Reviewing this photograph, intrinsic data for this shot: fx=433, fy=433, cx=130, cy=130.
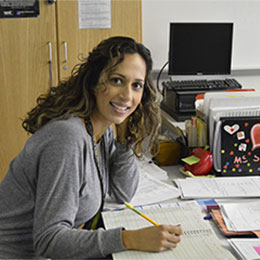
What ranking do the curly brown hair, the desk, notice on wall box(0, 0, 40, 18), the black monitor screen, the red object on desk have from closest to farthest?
the desk
the curly brown hair
the red object on desk
notice on wall box(0, 0, 40, 18)
the black monitor screen

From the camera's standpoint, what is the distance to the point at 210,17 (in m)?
3.27

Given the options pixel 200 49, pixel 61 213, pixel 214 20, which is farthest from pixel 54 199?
pixel 214 20

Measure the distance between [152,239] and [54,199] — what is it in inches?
11.5

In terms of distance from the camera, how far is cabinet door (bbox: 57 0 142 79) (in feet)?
8.95

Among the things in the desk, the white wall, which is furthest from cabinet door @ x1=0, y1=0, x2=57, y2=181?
the desk

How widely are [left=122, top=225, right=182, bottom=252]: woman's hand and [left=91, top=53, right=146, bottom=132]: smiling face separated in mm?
426

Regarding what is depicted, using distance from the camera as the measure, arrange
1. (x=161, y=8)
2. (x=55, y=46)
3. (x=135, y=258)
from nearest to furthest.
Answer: (x=135, y=258) → (x=55, y=46) → (x=161, y=8)

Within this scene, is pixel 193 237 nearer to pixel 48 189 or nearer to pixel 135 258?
pixel 135 258

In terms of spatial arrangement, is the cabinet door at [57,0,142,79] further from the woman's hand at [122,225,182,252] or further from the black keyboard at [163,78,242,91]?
the woman's hand at [122,225,182,252]

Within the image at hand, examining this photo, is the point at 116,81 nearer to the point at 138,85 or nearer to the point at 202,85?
the point at 138,85

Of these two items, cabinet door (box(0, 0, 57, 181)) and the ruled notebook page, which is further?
cabinet door (box(0, 0, 57, 181))

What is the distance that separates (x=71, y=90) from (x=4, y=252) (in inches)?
22.4

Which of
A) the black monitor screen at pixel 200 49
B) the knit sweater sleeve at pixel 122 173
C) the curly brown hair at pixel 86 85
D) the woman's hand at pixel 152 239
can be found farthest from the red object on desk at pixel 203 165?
the black monitor screen at pixel 200 49

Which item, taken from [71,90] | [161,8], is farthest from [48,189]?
[161,8]
